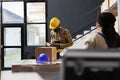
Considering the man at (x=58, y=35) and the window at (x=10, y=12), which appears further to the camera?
the window at (x=10, y=12)

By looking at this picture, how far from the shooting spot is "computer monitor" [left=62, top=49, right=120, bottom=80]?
1.45ft

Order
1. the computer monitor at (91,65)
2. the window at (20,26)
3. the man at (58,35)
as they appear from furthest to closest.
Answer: the window at (20,26) → the man at (58,35) → the computer monitor at (91,65)

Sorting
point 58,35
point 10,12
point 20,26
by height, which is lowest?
point 58,35

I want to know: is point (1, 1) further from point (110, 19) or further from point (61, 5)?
point (110, 19)

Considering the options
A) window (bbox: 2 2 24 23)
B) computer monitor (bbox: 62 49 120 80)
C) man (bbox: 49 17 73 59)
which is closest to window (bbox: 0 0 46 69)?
window (bbox: 2 2 24 23)

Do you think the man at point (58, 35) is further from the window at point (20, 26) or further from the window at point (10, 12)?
the window at point (10, 12)

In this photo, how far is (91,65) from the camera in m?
0.45

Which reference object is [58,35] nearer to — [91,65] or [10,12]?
[91,65]

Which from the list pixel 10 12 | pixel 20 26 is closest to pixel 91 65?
pixel 20 26

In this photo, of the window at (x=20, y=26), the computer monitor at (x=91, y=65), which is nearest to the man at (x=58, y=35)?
the computer monitor at (x=91, y=65)

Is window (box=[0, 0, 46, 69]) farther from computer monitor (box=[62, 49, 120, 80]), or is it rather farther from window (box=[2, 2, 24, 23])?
computer monitor (box=[62, 49, 120, 80])

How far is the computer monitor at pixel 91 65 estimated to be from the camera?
1.45ft

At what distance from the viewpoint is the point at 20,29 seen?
10039mm

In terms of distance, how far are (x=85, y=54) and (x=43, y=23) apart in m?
9.65
